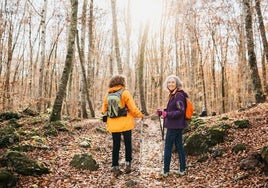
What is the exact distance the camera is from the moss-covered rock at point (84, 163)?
7.32m

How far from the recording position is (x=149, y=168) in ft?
25.5

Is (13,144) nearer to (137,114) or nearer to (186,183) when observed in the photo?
(137,114)

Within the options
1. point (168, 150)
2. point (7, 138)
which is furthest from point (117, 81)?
point (7, 138)

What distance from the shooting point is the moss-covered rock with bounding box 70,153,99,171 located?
7.32 meters

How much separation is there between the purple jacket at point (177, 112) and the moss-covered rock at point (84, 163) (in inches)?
83.5

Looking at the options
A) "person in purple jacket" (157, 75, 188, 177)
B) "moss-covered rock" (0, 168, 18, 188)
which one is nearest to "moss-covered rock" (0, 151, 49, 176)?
"moss-covered rock" (0, 168, 18, 188)

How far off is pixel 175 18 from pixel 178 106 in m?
26.8

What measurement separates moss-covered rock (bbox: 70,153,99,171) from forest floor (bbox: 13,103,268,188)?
133 mm

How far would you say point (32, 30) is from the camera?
34.7m

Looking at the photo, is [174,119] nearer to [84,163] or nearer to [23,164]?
[84,163]

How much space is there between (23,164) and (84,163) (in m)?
1.53

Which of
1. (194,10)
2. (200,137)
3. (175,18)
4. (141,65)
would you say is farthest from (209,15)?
(200,137)

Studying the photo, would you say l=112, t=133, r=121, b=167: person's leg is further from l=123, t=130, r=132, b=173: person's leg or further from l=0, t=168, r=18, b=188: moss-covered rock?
l=0, t=168, r=18, b=188: moss-covered rock

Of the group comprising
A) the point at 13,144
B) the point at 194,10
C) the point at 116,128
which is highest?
the point at 194,10
